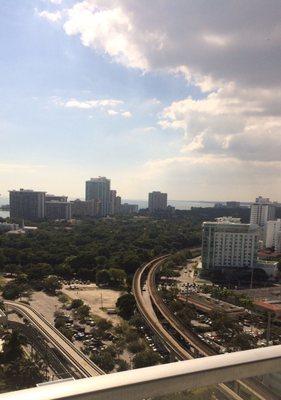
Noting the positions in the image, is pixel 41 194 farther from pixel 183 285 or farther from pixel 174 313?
pixel 174 313

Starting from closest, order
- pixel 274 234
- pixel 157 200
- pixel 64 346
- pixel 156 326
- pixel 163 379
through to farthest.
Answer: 1. pixel 163 379
2. pixel 64 346
3. pixel 156 326
4. pixel 274 234
5. pixel 157 200

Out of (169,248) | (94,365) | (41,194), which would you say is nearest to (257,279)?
(169,248)

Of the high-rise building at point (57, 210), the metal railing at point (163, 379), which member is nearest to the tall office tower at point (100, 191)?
the high-rise building at point (57, 210)

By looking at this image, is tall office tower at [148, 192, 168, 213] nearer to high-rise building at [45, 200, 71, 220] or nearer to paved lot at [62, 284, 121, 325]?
high-rise building at [45, 200, 71, 220]

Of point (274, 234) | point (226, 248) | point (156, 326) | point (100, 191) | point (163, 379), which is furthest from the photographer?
point (100, 191)

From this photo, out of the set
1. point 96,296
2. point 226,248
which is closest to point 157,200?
point 226,248

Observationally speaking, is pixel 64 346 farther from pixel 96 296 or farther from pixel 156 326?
pixel 96 296

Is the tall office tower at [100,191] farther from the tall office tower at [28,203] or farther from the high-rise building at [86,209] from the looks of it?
the tall office tower at [28,203]

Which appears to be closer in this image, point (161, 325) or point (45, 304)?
point (161, 325)

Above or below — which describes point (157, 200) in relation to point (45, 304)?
above
